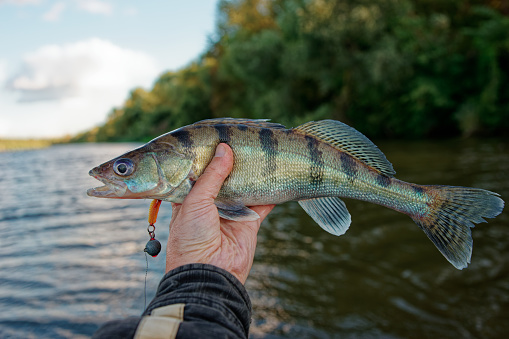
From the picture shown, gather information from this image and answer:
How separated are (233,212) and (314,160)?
2.39 ft

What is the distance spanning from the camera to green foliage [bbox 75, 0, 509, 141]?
980 inches

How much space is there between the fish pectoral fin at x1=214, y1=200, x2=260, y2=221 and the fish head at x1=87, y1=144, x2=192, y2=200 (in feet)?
1.12

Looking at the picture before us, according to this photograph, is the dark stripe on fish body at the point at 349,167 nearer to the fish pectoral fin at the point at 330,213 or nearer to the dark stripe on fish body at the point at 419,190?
the fish pectoral fin at the point at 330,213

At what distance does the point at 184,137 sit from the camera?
9.64 feet

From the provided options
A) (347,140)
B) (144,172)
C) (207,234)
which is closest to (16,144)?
(144,172)

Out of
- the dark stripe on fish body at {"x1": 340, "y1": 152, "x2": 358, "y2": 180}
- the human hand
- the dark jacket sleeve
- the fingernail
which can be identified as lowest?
the dark jacket sleeve

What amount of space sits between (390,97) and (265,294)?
25204 millimetres

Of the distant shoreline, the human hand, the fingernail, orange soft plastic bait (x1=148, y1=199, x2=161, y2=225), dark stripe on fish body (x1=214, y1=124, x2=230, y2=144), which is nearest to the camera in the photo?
the human hand

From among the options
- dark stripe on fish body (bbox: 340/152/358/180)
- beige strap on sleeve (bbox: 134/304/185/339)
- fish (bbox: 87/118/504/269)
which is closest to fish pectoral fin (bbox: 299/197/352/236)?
fish (bbox: 87/118/504/269)

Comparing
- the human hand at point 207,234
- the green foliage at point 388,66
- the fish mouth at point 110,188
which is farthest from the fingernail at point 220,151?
the green foliage at point 388,66

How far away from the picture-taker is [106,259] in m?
Result: 7.70

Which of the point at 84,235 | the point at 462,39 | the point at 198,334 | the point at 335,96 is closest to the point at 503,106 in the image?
the point at 462,39

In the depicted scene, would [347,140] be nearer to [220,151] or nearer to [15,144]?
[220,151]

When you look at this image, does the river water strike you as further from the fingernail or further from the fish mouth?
the fingernail
